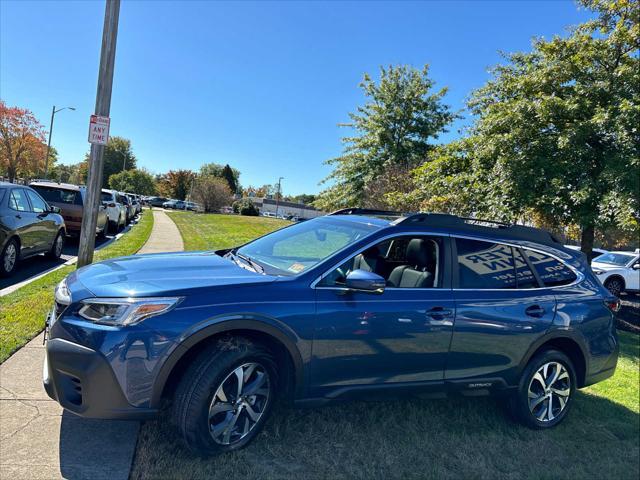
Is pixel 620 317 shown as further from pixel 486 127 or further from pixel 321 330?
pixel 321 330

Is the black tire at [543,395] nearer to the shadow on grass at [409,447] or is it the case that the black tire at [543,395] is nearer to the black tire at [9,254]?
the shadow on grass at [409,447]

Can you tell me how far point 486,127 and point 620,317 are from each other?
6.13 m

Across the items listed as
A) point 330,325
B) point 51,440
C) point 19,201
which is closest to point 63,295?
point 51,440

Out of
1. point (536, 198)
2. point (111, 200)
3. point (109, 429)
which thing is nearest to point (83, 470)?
point (109, 429)

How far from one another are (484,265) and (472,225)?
371 millimetres

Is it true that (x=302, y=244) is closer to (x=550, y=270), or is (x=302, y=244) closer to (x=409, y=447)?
(x=409, y=447)

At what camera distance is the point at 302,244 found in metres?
3.97

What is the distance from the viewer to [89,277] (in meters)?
3.27

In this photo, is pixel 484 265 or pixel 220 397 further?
pixel 484 265

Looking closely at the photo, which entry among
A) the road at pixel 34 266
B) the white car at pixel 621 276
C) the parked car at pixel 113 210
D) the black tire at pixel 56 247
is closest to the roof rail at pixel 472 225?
the road at pixel 34 266

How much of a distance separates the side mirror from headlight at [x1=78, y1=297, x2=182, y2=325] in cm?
114

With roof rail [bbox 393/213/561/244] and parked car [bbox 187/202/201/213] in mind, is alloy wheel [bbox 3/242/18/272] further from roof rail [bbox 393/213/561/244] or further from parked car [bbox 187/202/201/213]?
parked car [bbox 187/202/201/213]

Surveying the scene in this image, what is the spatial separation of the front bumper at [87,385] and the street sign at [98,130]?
4.22 m

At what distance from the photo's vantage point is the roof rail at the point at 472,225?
379 cm
